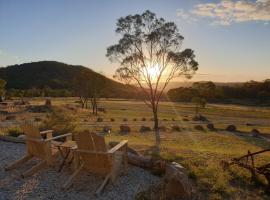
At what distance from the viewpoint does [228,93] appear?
337ft

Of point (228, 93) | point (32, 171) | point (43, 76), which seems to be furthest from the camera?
point (43, 76)

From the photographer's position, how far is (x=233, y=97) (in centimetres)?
10206

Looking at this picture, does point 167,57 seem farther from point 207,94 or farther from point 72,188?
point 207,94

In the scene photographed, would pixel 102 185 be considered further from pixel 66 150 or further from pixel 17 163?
pixel 17 163

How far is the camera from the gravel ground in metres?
6.91

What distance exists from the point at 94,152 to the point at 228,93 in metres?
100

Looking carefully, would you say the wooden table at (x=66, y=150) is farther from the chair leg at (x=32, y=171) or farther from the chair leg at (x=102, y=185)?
the chair leg at (x=102, y=185)

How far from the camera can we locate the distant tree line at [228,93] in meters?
93.2

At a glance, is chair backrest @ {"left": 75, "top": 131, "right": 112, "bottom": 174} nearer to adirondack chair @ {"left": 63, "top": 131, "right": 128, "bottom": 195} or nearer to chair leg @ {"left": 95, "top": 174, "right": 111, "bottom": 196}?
adirondack chair @ {"left": 63, "top": 131, "right": 128, "bottom": 195}

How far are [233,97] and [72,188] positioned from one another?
99918 millimetres

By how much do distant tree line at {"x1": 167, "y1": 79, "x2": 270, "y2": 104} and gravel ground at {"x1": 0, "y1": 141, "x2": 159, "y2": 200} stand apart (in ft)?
268

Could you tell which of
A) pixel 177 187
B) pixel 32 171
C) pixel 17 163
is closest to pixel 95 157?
pixel 32 171

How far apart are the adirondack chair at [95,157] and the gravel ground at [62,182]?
0.75ft

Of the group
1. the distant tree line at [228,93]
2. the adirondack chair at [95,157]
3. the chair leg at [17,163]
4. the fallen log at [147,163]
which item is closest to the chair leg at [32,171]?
the chair leg at [17,163]
